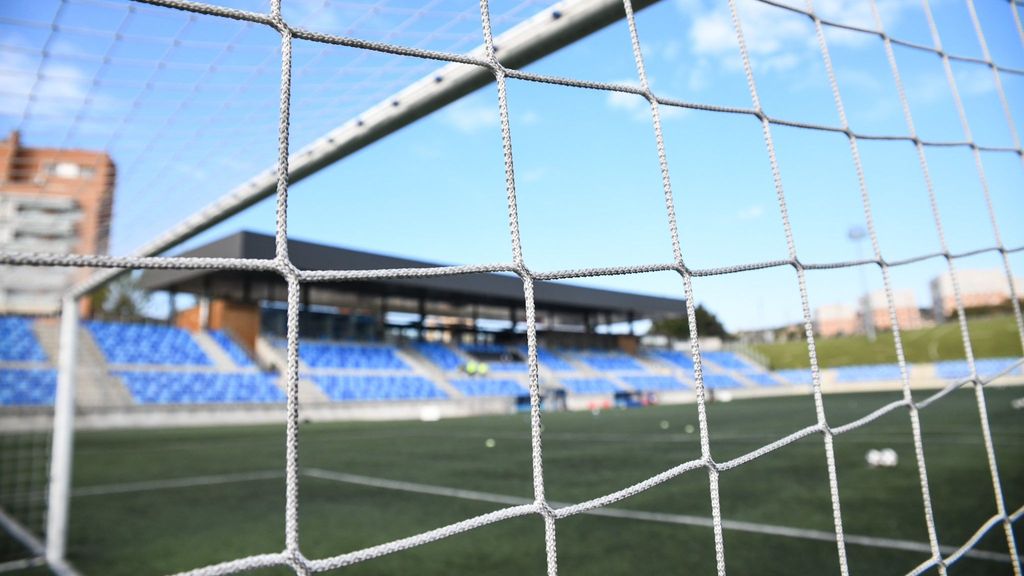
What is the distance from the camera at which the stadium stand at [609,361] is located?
1105 inches

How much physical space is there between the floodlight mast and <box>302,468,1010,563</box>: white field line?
261 cm

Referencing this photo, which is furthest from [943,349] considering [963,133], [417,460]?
[963,133]

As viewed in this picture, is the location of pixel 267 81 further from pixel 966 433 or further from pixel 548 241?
pixel 966 433

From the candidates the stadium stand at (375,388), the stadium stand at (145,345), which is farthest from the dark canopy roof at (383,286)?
the stadium stand at (375,388)

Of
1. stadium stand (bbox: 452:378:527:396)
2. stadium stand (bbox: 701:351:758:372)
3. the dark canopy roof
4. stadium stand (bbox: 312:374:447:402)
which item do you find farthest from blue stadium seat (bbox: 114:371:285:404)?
stadium stand (bbox: 701:351:758:372)

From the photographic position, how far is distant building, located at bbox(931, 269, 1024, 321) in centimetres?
256

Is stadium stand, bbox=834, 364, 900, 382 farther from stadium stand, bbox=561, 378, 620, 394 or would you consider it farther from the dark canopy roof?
stadium stand, bbox=561, 378, 620, 394

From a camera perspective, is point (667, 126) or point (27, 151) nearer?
point (667, 126)

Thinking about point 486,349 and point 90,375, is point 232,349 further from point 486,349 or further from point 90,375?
point 486,349

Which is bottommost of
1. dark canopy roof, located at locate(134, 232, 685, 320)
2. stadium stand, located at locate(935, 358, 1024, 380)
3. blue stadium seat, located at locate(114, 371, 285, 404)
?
stadium stand, located at locate(935, 358, 1024, 380)

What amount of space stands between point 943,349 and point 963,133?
3448 cm

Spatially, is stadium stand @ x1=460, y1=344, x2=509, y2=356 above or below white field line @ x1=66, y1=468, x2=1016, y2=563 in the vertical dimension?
above

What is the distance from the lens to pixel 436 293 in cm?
2322

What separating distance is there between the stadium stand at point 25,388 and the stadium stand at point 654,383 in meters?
19.9
